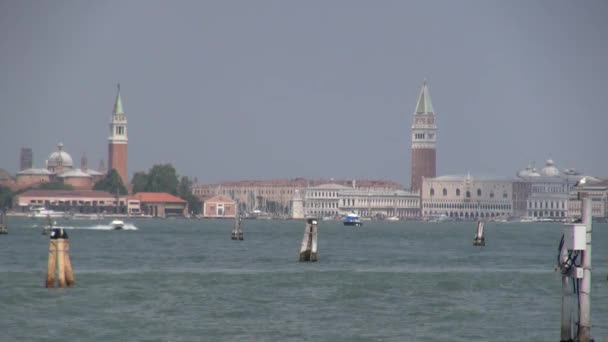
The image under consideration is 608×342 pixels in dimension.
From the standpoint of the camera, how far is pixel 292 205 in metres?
199

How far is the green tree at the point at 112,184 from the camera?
17438cm

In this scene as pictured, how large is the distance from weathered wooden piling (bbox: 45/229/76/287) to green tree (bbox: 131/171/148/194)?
14554 centimetres

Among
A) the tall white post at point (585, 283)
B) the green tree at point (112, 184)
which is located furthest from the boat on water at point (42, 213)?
the tall white post at point (585, 283)

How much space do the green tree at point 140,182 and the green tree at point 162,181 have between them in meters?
1.68

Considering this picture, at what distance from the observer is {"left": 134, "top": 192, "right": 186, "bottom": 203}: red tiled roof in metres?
166

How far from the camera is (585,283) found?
62.2 feet

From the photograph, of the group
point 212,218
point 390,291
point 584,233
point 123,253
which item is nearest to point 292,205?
point 212,218

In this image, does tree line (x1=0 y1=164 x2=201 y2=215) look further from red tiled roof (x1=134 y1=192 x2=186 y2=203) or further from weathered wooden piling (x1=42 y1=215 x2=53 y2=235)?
weathered wooden piling (x1=42 y1=215 x2=53 y2=235)

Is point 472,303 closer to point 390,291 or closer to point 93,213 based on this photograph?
point 390,291

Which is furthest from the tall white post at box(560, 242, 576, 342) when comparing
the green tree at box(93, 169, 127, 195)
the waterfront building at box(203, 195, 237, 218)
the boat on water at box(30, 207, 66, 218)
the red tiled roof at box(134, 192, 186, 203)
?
the waterfront building at box(203, 195, 237, 218)

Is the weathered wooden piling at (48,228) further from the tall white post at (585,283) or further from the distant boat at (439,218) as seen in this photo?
the distant boat at (439,218)

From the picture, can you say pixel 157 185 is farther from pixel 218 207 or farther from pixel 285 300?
pixel 285 300

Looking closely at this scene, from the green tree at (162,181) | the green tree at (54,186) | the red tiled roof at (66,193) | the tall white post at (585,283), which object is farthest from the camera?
the green tree at (54,186)

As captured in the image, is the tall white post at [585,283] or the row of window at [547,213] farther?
the row of window at [547,213]
